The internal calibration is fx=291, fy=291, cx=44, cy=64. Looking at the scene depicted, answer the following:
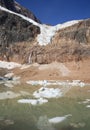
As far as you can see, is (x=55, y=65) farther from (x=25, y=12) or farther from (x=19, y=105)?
(x=25, y=12)

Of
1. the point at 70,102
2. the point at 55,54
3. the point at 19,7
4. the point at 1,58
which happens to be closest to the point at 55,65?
the point at 55,54

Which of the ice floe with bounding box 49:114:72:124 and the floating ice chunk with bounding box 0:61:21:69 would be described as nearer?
the ice floe with bounding box 49:114:72:124

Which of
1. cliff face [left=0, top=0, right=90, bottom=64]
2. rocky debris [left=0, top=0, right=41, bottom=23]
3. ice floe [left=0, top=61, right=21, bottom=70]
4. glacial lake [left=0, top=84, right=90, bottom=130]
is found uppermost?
rocky debris [left=0, top=0, right=41, bottom=23]

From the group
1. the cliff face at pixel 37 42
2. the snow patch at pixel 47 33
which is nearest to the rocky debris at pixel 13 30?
the cliff face at pixel 37 42

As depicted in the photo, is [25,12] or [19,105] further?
[25,12]

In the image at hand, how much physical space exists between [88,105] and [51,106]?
3.06 meters

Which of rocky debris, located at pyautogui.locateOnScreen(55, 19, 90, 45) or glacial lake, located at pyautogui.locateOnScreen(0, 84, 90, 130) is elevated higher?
rocky debris, located at pyautogui.locateOnScreen(55, 19, 90, 45)

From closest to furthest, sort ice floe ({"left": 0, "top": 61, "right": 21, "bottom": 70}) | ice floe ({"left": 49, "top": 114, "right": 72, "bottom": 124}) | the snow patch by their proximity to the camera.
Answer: ice floe ({"left": 49, "top": 114, "right": 72, "bottom": 124}), ice floe ({"left": 0, "top": 61, "right": 21, "bottom": 70}), the snow patch

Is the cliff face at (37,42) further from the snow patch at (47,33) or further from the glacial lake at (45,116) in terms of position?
the glacial lake at (45,116)

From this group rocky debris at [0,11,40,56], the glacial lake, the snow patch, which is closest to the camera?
the glacial lake

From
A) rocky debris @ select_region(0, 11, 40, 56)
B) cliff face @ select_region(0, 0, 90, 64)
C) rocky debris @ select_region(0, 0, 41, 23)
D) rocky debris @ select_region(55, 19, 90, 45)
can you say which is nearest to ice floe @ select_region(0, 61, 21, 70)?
cliff face @ select_region(0, 0, 90, 64)

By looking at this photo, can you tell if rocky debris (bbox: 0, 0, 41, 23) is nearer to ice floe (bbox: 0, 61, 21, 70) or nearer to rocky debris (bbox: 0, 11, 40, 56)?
rocky debris (bbox: 0, 11, 40, 56)

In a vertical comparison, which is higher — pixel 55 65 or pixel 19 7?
pixel 19 7

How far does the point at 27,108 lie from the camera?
22281 millimetres
